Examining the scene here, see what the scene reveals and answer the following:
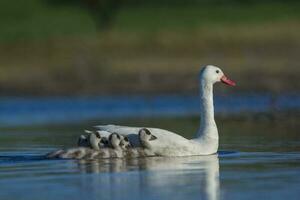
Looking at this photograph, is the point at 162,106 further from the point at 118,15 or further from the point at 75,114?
the point at 118,15

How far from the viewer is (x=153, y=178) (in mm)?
15062

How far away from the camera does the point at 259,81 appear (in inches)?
1287

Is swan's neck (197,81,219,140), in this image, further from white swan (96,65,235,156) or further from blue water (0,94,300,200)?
blue water (0,94,300,200)

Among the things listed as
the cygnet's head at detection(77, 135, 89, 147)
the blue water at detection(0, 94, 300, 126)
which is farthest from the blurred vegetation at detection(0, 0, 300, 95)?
the cygnet's head at detection(77, 135, 89, 147)

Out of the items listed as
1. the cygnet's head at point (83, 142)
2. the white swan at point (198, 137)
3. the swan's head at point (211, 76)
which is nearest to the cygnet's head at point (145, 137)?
the white swan at point (198, 137)

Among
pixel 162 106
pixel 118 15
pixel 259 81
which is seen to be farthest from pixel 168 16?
pixel 162 106

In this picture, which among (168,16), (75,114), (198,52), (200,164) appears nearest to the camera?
(200,164)

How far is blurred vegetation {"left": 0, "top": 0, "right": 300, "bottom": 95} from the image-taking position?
111 ft

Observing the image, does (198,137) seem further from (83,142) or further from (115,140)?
(83,142)

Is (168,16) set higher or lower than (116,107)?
higher

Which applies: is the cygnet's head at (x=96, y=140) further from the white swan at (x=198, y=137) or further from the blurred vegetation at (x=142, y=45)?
the blurred vegetation at (x=142, y=45)

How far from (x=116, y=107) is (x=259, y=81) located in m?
4.98

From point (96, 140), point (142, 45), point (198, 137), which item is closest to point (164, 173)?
point (96, 140)

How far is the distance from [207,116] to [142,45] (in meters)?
24.2
